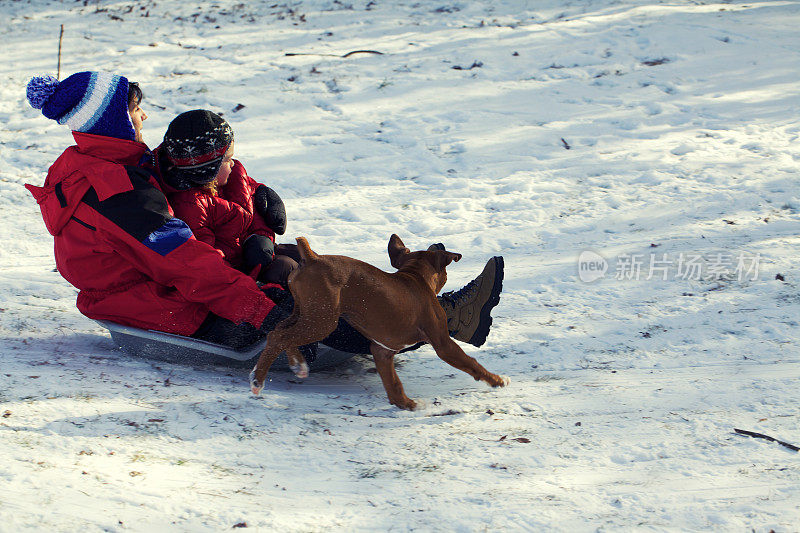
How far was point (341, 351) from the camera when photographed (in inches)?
135

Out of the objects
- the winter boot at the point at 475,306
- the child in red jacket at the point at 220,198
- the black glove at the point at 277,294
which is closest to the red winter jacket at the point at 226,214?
the child in red jacket at the point at 220,198

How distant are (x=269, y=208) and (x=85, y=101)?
3.36 feet

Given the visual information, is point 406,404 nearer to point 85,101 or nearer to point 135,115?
point 135,115

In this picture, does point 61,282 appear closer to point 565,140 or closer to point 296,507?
point 296,507

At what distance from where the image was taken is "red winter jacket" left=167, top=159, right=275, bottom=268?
128 inches

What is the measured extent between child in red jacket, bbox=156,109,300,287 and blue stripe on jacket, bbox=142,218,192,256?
0.21 metres

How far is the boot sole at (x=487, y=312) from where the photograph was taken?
11.1 feet

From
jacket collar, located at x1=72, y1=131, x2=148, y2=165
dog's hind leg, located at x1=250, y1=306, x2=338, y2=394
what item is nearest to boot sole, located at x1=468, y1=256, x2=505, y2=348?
dog's hind leg, located at x1=250, y1=306, x2=338, y2=394

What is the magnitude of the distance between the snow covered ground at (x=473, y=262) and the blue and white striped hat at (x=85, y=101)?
3.50 ft

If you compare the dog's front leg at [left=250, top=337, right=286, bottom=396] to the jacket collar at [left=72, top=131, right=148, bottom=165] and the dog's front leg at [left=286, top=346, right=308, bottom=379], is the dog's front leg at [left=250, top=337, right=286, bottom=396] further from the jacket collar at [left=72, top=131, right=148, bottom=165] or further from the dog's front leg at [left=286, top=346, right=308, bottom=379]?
the jacket collar at [left=72, top=131, right=148, bottom=165]

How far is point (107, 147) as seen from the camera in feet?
10.0

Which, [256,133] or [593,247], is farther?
[256,133]

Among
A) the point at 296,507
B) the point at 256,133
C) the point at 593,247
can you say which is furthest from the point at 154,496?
the point at 256,133

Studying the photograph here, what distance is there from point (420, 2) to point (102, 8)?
389cm
